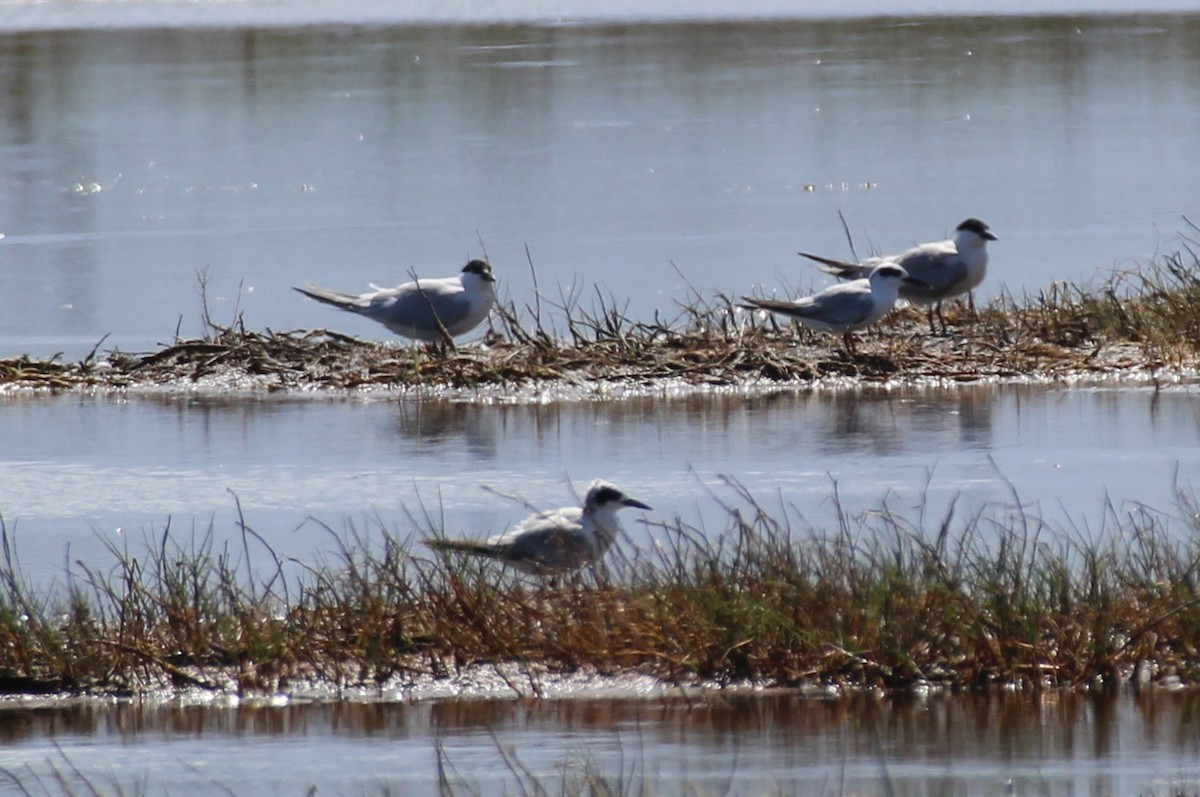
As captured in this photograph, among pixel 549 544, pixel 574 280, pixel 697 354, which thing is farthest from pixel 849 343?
pixel 549 544

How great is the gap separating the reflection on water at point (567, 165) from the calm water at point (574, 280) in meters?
0.10

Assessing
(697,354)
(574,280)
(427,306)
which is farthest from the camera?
(574,280)

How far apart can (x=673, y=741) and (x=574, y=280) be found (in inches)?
359

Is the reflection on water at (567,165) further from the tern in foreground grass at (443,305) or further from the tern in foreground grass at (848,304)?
the tern in foreground grass at (848,304)

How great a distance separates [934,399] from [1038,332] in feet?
4.77

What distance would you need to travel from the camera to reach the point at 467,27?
53.7m

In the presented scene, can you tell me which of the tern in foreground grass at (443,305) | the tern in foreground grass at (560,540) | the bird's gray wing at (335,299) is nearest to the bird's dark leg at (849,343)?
the tern in foreground grass at (443,305)

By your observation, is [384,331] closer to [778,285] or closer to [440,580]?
[778,285]

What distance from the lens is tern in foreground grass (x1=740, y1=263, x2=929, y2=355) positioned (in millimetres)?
12828

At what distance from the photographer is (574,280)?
15141mm

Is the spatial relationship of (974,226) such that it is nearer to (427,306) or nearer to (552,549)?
(427,306)

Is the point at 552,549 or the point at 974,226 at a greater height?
the point at 974,226

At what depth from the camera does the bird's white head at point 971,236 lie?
14172 mm

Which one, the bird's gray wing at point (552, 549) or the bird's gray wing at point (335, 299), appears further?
the bird's gray wing at point (335, 299)
